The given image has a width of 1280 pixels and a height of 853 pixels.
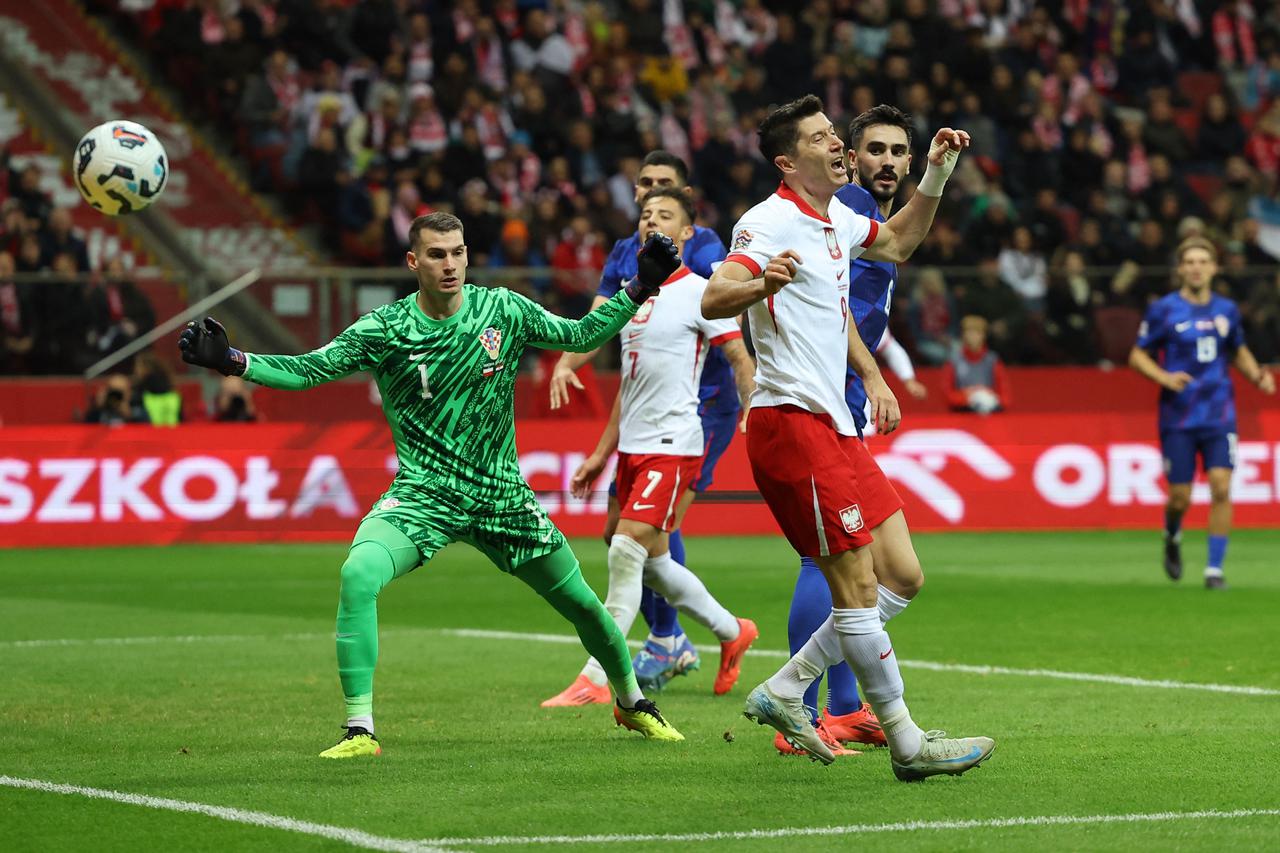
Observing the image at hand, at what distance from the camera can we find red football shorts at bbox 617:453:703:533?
1013 centimetres

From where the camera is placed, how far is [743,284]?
23.0 feet

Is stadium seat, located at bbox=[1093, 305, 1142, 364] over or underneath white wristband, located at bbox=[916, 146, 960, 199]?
underneath

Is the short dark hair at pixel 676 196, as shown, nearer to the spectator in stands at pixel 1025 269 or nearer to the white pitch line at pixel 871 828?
the white pitch line at pixel 871 828

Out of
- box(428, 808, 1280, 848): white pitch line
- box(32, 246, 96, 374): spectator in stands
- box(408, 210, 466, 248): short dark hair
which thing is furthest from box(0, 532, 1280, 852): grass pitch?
box(32, 246, 96, 374): spectator in stands

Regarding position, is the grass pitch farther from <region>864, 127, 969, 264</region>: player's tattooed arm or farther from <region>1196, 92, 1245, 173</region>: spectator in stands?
<region>1196, 92, 1245, 173</region>: spectator in stands

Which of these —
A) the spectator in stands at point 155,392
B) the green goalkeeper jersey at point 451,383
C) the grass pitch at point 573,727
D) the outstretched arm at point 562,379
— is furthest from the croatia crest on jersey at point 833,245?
the spectator in stands at point 155,392

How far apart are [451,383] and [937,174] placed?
2.10 metres

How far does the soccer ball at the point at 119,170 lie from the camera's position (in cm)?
1112

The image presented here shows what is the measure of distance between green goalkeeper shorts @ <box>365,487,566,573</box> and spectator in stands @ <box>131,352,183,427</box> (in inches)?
509

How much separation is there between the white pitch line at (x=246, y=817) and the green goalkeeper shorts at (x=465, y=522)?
1.63 metres

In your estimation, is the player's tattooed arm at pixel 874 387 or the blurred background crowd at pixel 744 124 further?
the blurred background crowd at pixel 744 124

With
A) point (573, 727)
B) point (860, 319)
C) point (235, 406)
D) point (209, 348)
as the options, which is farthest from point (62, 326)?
point (860, 319)

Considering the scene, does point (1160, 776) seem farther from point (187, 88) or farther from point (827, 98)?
point (187, 88)

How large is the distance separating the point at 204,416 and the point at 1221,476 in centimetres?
1022
